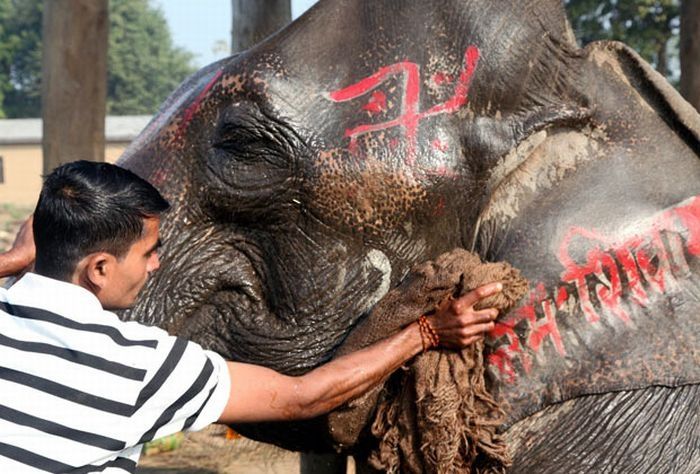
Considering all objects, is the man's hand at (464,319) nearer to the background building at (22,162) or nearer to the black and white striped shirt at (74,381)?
the black and white striped shirt at (74,381)

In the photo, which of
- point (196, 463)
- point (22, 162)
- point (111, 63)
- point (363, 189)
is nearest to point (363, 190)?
point (363, 189)

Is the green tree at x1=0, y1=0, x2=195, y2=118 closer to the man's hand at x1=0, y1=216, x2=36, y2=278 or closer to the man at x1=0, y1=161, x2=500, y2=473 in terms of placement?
the man's hand at x1=0, y1=216, x2=36, y2=278

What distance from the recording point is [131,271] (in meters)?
2.07

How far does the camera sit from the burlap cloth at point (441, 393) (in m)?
→ 2.30

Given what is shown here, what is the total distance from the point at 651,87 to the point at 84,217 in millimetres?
1398

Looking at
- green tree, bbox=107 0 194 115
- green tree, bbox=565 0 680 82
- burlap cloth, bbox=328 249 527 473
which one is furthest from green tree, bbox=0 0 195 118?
burlap cloth, bbox=328 249 527 473

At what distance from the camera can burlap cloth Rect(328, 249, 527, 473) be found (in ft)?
7.54

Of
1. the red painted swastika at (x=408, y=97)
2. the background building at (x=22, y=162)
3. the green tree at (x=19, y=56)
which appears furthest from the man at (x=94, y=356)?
the green tree at (x=19, y=56)

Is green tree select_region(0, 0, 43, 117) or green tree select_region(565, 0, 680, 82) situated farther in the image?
green tree select_region(0, 0, 43, 117)

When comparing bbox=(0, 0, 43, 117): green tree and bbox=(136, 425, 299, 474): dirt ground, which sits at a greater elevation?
bbox=(0, 0, 43, 117): green tree

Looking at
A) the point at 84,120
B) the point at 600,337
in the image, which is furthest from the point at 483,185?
the point at 84,120

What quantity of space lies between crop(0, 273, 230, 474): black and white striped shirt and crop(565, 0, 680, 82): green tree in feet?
67.6

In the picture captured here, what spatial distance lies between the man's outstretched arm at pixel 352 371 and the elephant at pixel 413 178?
5.3 inches

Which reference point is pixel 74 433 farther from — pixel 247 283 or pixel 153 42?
pixel 153 42
